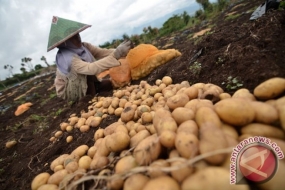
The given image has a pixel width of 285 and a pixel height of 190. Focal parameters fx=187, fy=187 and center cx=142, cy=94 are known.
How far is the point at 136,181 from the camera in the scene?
1188 mm

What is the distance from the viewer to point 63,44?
13.6ft

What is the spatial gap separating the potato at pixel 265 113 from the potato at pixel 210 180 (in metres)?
0.49

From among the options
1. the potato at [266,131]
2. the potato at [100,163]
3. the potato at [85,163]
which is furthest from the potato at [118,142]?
the potato at [266,131]

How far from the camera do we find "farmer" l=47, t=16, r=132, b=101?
157 inches

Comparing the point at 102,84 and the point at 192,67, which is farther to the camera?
the point at 102,84

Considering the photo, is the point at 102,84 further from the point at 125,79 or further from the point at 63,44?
the point at 63,44

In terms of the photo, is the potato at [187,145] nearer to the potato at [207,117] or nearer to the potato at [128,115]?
the potato at [207,117]

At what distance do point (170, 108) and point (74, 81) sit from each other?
123 inches

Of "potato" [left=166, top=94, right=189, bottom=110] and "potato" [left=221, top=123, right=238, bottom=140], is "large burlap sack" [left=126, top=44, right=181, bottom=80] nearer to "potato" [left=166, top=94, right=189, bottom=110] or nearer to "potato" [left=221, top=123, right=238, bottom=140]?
"potato" [left=166, top=94, right=189, bottom=110]

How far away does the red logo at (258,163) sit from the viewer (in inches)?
42.9

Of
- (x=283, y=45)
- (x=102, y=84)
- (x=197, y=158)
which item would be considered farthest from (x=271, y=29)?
(x=102, y=84)

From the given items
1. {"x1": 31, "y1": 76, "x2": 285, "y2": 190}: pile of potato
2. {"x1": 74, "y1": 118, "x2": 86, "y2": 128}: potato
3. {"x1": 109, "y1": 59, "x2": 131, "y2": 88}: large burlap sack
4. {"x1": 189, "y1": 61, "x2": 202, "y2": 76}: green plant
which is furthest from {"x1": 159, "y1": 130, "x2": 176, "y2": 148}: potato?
{"x1": 109, "y1": 59, "x2": 131, "y2": 88}: large burlap sack

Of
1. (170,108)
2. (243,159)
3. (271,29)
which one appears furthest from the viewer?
(271,29)

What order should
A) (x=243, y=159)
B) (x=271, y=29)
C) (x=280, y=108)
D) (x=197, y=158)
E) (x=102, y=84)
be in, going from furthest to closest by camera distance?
(x=102, y=84) < (x=271, y=29) < (x=280, y=108) < (x=243, y=159) < (x=197, y=158)
